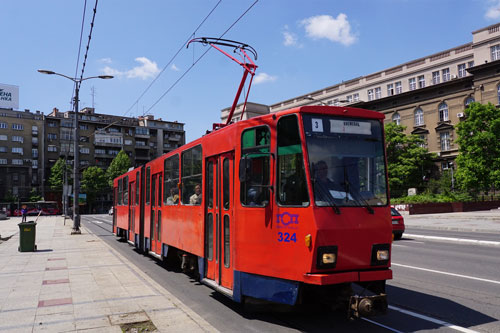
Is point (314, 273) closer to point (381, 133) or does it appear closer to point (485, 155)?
point (381, 133)

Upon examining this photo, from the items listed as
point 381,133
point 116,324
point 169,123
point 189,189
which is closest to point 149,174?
point 189,189

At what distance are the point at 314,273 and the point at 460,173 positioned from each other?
145 feet

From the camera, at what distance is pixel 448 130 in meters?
53.9

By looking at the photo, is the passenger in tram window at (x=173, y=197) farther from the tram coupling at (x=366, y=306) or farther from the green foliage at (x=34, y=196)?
the green foliage at (x=34, y=196)

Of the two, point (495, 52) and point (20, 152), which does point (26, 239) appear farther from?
point (20, 152)

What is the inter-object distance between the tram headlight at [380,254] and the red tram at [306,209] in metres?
0.01

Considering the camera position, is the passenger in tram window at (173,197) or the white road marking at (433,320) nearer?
the white road marking at (433,320)

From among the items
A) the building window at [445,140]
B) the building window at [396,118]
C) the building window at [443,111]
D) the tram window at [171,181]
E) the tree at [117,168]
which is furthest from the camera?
the tree at [117,168]

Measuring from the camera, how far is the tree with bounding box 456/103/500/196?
43.0m

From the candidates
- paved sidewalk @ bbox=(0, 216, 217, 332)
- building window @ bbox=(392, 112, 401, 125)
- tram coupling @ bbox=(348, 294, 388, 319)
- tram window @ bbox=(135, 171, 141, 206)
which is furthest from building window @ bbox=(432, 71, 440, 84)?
tram coupling @ bbox=(348, 294, 388, 319)

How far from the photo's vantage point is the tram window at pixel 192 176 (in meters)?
8.57

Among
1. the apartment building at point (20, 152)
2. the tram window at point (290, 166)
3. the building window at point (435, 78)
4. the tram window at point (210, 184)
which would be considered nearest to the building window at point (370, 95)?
the building window at point (435, 78)

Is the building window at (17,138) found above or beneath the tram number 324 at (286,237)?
above

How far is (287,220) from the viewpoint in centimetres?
587
